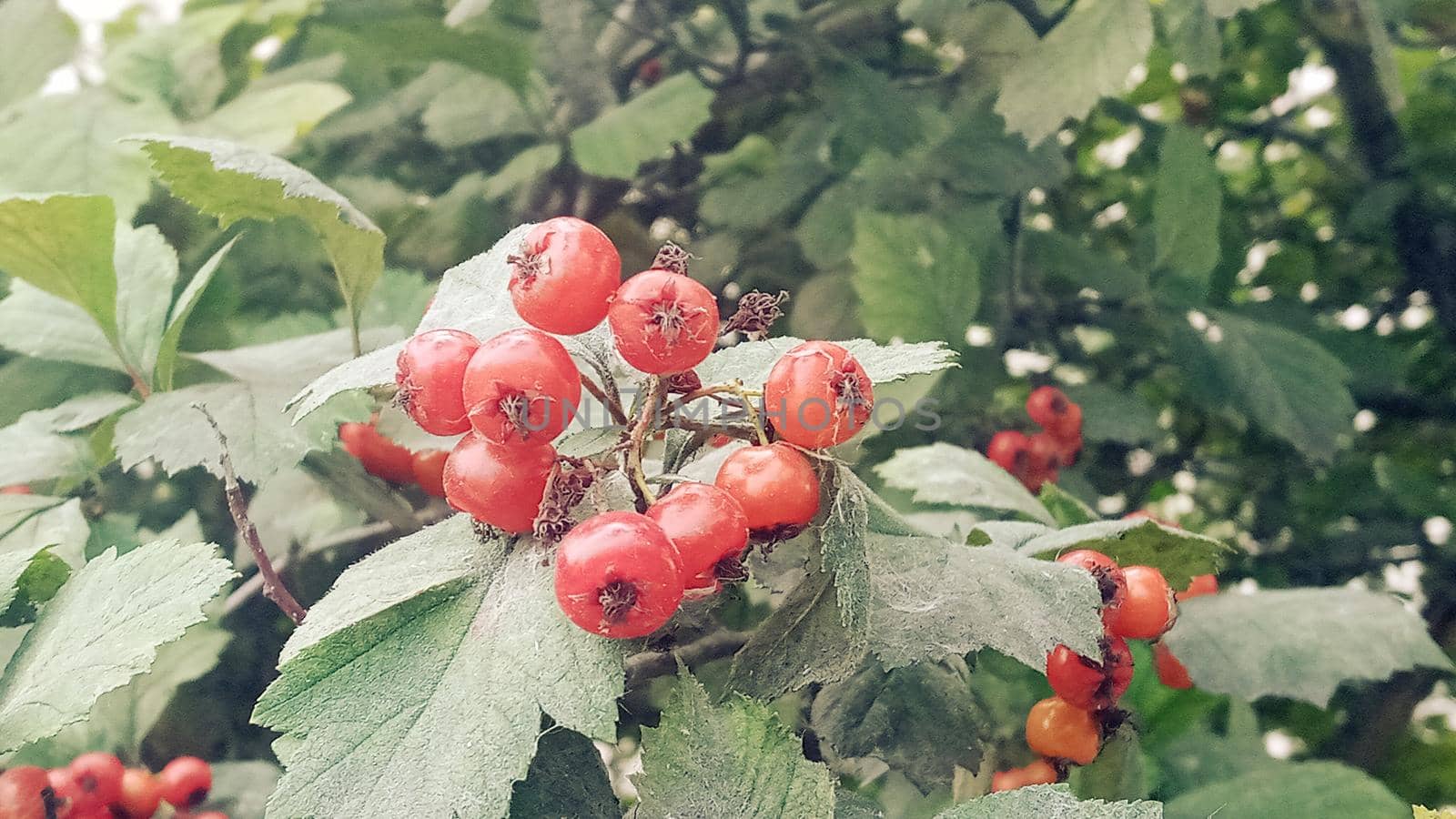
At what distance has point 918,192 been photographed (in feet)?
5.16

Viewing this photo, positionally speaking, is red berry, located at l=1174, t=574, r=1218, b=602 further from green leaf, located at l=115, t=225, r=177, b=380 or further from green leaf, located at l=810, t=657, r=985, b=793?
green leaf, located at l=115, t=225, r=177, b=380

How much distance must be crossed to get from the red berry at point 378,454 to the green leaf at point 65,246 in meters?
0.27

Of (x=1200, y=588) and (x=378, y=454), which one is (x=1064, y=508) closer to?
(x=1200, y=588)

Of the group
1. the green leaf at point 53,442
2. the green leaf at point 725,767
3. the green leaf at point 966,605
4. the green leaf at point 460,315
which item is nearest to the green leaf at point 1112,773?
the green leaf at point 966,605

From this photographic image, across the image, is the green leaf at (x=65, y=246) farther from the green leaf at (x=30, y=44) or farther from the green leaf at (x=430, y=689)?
the green leaf at (x=30, y=44)

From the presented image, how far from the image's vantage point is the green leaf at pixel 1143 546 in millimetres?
857

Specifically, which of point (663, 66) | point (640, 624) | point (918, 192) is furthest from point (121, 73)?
point (640, 624)

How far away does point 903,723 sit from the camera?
0.85 metres

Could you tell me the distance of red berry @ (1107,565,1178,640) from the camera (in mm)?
825

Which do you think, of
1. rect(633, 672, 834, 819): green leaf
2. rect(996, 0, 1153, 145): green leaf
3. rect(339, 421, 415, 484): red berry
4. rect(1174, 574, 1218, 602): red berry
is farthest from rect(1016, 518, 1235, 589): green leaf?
rect(339, 421, 415, 484): red berry

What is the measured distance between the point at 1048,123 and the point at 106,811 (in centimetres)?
125

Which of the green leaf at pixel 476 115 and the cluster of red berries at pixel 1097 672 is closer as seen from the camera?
the cluster of red berries at pixel 1097 672

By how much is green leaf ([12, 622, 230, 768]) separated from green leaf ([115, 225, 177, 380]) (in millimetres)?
302

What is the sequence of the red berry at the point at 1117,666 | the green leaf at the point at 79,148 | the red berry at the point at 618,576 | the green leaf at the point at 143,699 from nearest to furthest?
the red berry at the point at 618,576 → the red berry at the point at 1117,666 → the green leaf at the point at 143,699 → the green leaf at the point at 79,148
